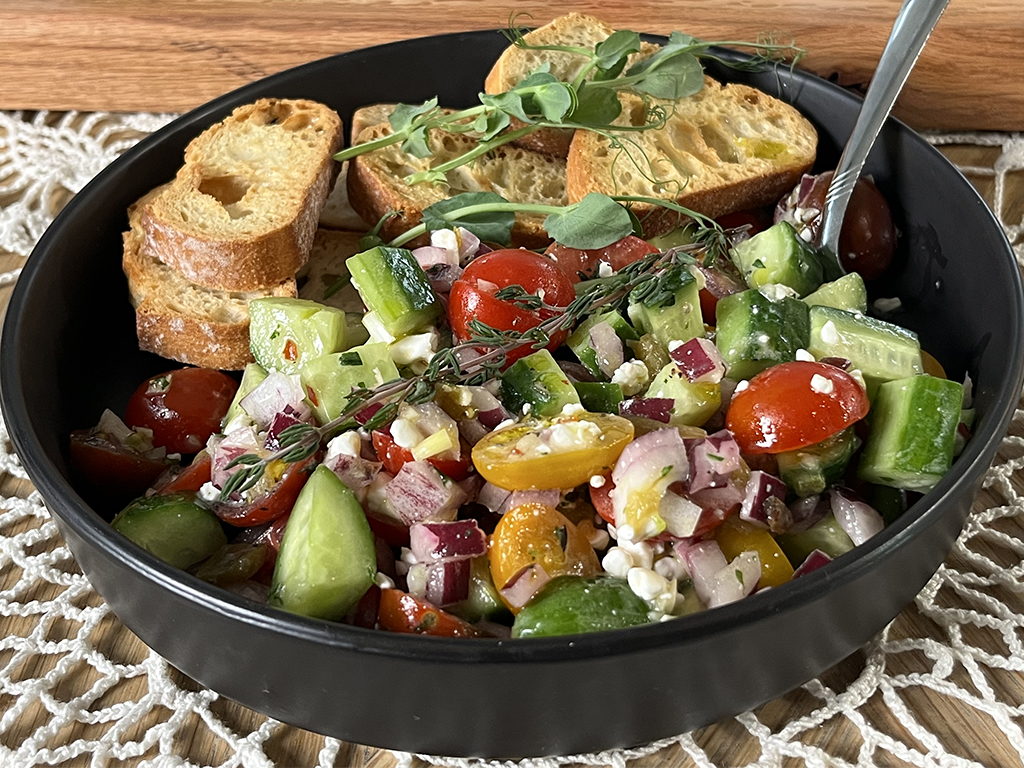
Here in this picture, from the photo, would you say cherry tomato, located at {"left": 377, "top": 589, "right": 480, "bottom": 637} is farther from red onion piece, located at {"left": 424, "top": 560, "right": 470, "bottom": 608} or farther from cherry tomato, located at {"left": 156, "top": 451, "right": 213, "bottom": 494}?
cherry tomato, located at {"left": 156, "top": 451, "right": 213, "bottom": 494}

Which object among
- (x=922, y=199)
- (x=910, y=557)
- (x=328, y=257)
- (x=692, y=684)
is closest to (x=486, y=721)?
(x=692, y=684)

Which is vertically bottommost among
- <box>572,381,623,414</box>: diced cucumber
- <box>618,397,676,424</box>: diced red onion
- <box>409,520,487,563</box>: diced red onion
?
<box>409,520,487,563</box>: diced red onion

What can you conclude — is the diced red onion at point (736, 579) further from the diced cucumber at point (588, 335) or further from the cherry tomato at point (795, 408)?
the diced cucumber at point (588, 335)

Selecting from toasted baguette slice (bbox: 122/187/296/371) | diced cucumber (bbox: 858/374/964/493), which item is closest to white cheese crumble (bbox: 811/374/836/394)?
diced cucumber (bbox: 858/374/964/493)

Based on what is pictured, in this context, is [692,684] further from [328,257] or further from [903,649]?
[328,257]

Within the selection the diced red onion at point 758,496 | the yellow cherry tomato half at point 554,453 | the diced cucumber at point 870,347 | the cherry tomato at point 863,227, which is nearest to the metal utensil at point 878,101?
the cherry tomato at point 863,227

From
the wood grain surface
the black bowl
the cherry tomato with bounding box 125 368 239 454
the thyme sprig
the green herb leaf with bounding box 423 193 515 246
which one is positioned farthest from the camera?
the wood grain surface

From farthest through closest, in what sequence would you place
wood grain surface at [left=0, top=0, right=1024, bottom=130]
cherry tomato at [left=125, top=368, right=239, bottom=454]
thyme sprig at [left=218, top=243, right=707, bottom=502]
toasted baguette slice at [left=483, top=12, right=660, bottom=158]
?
wood grain surface at [left=0, top=0, right=1024, bottom=130] → toasted baguette slice at [left=483, top=12, right=660, bottom=158] → cherry tomato at [left=125, top=368, right=239, bottom=454] → thyme sprig at [left=218, top=243, right=707, bottom=502]

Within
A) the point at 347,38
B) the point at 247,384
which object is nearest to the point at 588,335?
the point at 247,384
